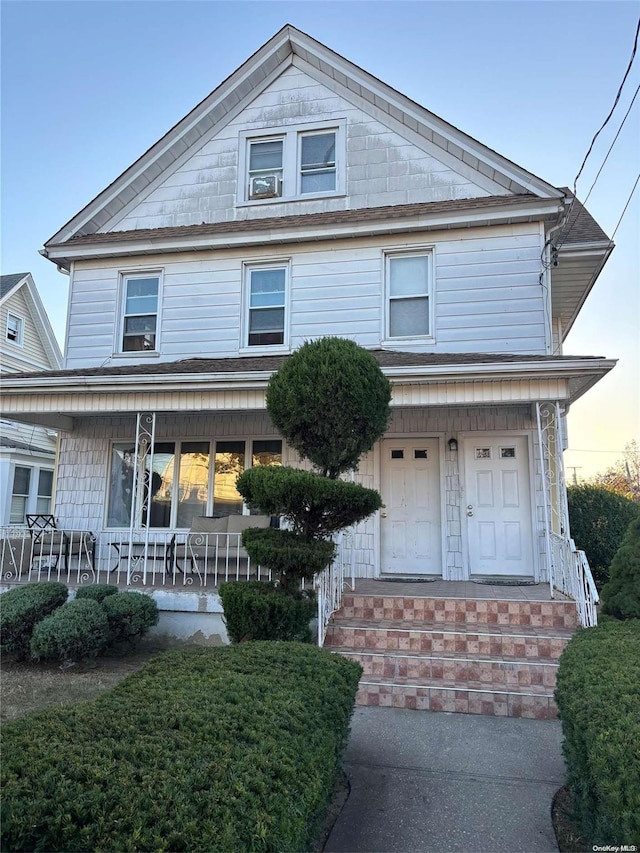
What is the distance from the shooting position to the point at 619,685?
10.3 feet

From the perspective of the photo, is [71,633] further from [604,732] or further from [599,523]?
[599,523]

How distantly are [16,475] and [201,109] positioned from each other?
12.7 meters

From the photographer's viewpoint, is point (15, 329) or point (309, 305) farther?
point (15, 329)

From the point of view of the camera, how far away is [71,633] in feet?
20.9

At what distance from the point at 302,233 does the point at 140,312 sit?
3460 mm

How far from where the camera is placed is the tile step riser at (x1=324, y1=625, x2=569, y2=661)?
20.4 feet

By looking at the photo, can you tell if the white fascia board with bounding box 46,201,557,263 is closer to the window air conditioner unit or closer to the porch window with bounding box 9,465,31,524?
the window air conditioner unit

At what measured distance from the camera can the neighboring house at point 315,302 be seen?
9.08 metres

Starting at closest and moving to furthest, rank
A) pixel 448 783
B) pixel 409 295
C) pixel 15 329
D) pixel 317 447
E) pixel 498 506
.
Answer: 1. pixel 448 783
2. pixel 317 447
3. pixel 498 506
4. pixel 409 295
5. pixel 15 329

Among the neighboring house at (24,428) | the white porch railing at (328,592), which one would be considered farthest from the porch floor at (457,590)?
the neighboring house at (24,428)

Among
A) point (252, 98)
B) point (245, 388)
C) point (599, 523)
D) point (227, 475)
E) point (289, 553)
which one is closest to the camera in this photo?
point (289, 553)

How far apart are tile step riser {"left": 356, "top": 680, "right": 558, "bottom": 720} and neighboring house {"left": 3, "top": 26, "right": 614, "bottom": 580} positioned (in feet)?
9.95

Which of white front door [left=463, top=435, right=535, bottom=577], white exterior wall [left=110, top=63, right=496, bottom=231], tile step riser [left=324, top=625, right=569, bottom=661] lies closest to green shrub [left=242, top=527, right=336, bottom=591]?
tile step riser [left=324, top=625, right=569, bottom=661]

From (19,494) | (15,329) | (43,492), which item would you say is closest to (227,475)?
(19,494)
